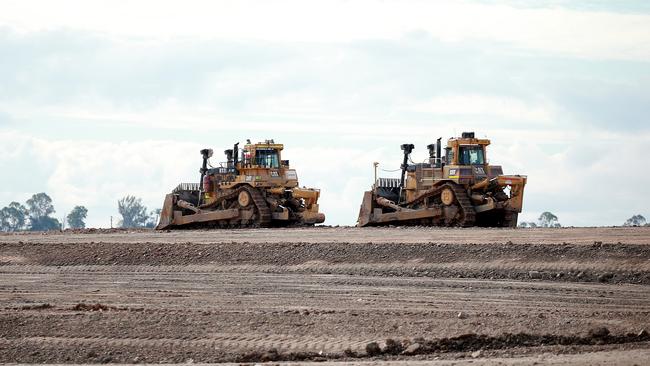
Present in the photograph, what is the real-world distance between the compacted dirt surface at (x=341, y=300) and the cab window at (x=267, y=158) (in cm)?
991

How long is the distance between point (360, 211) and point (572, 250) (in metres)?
18.6

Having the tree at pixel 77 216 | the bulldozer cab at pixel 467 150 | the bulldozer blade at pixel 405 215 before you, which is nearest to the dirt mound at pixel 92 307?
the bulldozer blade at pixel 405 215

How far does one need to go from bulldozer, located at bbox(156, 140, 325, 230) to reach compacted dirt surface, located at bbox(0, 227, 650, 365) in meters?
8.77

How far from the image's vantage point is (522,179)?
42.2 m

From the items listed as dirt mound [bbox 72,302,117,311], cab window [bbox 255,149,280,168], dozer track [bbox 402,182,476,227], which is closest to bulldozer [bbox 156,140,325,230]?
cab window [bbox 255,149,280,168]

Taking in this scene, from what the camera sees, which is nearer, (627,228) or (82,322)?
(82,322)

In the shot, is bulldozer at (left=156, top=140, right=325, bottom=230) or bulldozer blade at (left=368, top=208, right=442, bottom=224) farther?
bulldozer at (left=156, top=140, right=325, bottom=230)

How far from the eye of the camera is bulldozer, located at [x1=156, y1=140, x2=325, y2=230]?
154 feet

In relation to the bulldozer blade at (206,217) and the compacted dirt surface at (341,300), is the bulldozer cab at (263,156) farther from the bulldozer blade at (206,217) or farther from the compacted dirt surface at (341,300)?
the compacted dirt surface at (341,300)

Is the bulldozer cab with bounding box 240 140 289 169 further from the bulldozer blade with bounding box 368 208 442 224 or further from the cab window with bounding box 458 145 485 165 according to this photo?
the cab window with bounding box 458 145 485 165

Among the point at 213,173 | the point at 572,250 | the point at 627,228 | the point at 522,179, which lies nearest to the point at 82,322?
the point at 572,250

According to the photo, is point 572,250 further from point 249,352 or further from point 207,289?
point 249,352

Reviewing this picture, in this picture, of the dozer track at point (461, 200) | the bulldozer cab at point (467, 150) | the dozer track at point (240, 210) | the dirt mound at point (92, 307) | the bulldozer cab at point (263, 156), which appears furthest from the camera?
the bulldozer cab at point (263, 156)

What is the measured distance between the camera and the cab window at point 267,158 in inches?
1879
